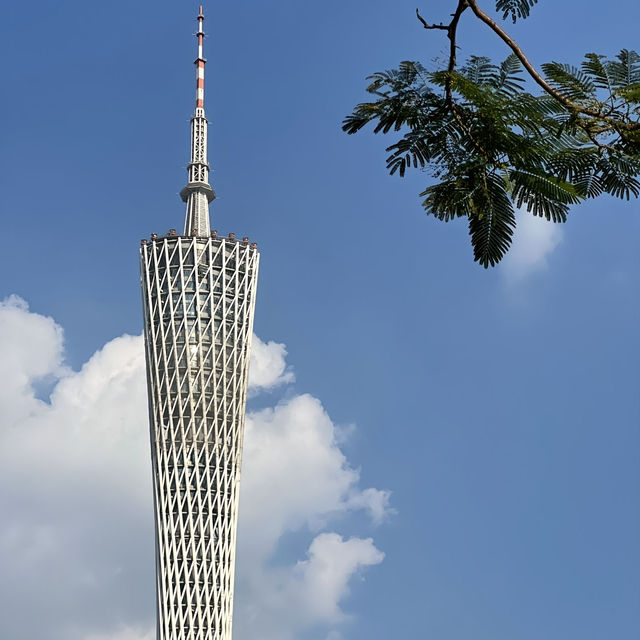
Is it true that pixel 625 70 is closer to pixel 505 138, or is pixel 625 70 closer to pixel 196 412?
pixel 505 138

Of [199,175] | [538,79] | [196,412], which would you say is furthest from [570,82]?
[199,175]

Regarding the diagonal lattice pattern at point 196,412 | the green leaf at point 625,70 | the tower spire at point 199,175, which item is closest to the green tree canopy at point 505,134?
the green leaf at point 625,70

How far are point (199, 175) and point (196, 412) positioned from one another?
25379 mm

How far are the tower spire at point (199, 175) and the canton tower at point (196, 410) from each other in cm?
262

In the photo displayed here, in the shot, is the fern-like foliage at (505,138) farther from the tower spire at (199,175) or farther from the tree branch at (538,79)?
the tower spire at (199,175)

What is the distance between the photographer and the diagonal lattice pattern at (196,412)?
90062 millimetres

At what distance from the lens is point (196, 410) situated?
94438mm

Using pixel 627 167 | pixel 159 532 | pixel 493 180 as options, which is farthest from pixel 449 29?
pixel 159 532

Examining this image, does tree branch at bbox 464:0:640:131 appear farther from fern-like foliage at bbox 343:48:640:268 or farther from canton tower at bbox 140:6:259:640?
canton tower at bbox 140:6:259:640

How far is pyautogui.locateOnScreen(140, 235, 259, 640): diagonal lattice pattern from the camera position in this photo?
90062mm

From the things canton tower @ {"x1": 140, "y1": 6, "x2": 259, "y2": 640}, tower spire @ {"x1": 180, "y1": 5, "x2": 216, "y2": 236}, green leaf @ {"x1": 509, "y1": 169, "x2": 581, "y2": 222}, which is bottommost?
green leaf @ {"x1": 509, "y1": 169, "x2": 581, "y2": 222}

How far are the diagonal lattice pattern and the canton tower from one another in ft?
0.28

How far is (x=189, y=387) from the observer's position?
94750 millimetres

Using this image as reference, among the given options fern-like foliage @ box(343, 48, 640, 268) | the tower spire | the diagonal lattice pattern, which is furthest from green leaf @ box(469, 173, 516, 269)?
the tower spire
